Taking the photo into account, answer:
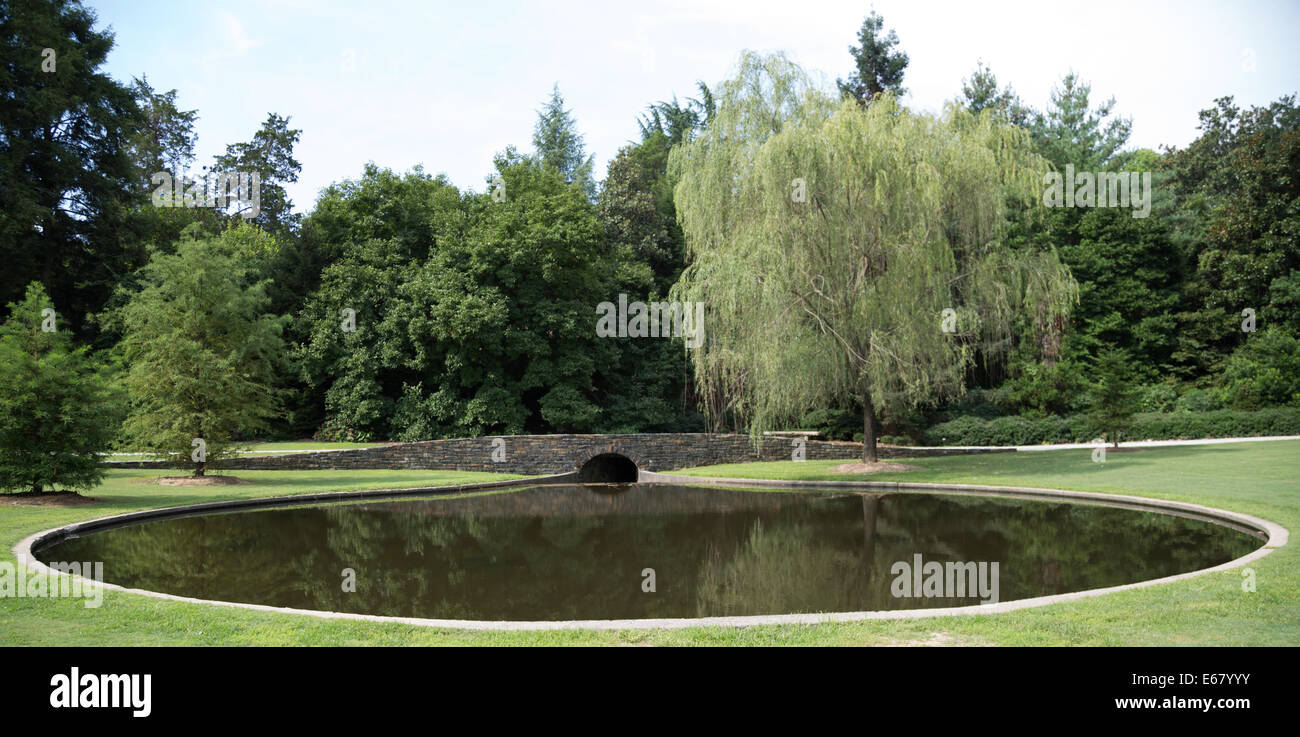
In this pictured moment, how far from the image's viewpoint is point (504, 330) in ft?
93.0

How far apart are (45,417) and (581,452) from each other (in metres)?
14.3

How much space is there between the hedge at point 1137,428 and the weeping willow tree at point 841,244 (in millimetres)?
7568

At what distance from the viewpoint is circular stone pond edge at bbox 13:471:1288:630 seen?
5816mm

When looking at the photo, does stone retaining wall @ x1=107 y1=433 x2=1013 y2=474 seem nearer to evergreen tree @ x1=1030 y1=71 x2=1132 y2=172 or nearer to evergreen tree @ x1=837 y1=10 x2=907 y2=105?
evergreen tree @ x1=1030 y1=71 x2=1132 y2=172

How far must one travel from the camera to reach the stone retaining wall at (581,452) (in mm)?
24297

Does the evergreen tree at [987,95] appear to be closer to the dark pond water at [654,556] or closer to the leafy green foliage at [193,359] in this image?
the dark pond water at [654,556]

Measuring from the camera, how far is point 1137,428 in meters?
24.5

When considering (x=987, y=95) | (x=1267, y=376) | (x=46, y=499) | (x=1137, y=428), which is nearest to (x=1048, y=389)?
(x=1137, y=428)

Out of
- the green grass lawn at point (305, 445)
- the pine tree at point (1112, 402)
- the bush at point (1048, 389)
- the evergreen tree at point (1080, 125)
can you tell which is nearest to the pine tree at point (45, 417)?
the green grass lawn at point (305, 445)

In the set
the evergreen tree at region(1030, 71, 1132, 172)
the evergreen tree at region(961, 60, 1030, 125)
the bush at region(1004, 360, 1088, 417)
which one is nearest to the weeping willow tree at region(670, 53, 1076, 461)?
the bush at region(1004, 360, 1088, 417)

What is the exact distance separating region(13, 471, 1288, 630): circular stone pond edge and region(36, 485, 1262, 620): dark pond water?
379 mm
